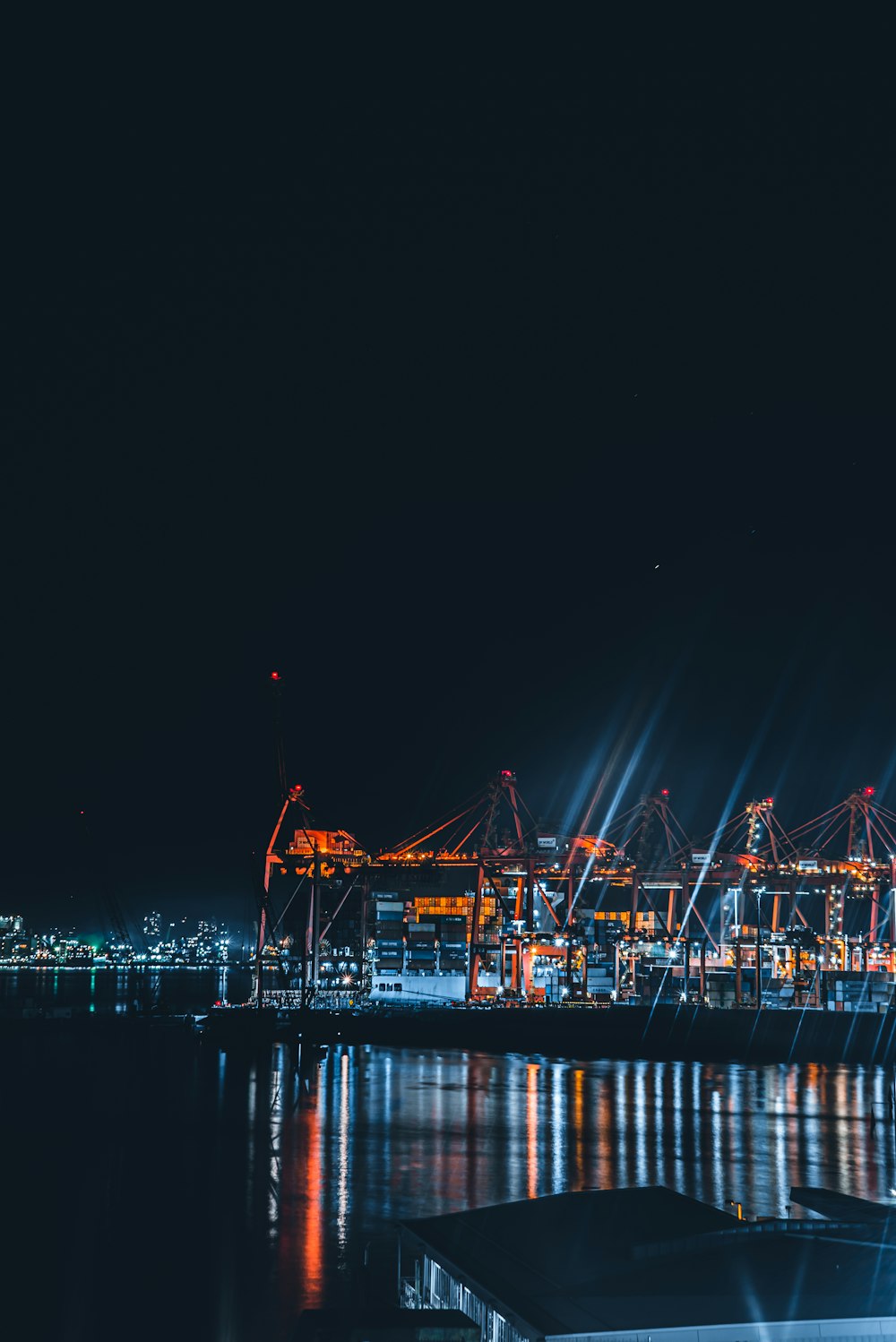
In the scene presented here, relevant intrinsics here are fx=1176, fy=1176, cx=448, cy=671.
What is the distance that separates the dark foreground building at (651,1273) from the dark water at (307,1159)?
3891 mm

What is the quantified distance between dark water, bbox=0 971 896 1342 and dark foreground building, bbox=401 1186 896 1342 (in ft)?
12.8

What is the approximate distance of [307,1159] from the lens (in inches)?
1426

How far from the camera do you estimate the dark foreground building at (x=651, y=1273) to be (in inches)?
522

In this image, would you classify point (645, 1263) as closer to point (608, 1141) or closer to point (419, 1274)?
point (419, 1274)

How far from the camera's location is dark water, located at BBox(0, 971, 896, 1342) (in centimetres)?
2259

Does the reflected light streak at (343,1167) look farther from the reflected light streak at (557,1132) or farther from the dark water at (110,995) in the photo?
the dark water at (110,995)

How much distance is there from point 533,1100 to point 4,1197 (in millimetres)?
25327

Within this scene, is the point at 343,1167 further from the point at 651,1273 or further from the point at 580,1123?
the point at 651,1273

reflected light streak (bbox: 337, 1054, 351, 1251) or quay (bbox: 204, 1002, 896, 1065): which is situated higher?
reflected light streak (bbox: 337, 1054, 351, 1251)

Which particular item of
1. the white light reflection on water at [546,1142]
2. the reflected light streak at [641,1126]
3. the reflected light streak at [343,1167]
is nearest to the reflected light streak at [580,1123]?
the white light reflection on water at [546,1142]

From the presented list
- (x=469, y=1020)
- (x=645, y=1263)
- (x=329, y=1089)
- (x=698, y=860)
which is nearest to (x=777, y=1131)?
(x=329, y=1089)

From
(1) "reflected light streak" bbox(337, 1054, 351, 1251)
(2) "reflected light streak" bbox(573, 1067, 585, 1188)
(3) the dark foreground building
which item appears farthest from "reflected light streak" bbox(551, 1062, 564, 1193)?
(3) the dark foreground building

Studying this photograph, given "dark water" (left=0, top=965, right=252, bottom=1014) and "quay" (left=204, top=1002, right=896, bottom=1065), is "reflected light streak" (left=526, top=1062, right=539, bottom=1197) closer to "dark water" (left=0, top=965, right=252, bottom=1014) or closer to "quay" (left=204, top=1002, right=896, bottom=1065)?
"quay" (left=204, top=1002, right=896, bottom=1065)

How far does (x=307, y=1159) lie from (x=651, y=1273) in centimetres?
2317
